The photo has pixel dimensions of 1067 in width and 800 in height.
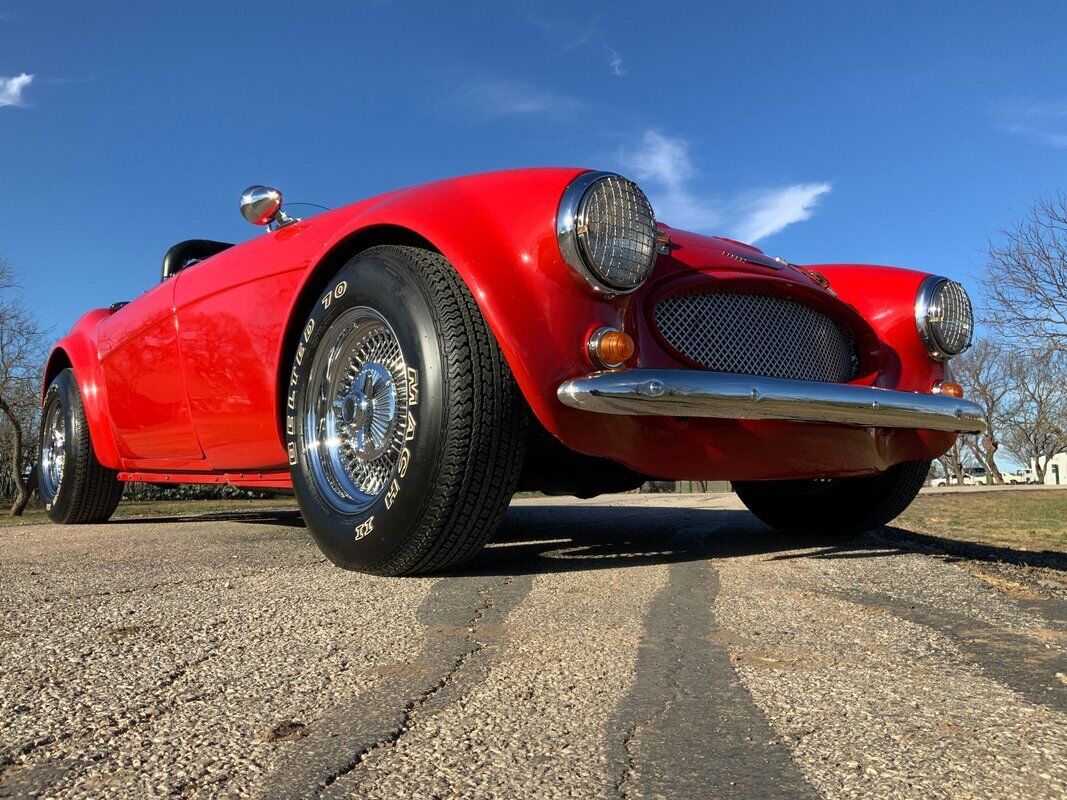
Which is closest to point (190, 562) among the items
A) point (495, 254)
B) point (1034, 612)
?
point (495, 254)

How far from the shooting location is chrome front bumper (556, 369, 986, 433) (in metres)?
1.95

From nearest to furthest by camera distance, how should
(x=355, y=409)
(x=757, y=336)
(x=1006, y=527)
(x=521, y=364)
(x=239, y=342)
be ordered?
(x=521, y=364) → (x=355, y=409) → (x=757, y=336) → (x=239, y=342) → (x=1006, y=527)

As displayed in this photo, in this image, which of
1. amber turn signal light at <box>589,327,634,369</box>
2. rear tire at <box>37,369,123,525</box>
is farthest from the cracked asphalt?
rear tire at <box>37,369,123,525</box>

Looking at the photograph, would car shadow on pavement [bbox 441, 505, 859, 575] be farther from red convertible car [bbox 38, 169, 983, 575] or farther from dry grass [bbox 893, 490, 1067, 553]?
dry grass [bbox 893, 490, 1067, 553]

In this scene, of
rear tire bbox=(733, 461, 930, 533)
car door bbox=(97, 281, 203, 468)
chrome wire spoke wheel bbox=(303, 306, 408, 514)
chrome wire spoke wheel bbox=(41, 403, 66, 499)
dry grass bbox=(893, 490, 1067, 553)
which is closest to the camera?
chrome wire spoke wheel bbox=(303, 306, 408, 514)

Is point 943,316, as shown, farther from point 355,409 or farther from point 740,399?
point 355,409

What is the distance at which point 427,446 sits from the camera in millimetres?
2066

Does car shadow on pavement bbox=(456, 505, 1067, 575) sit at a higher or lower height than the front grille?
lower

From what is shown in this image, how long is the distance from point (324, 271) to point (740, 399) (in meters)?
1.45

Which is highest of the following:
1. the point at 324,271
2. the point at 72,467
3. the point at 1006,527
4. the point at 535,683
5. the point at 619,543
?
the point at 324,271

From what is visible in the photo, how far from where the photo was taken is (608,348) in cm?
203

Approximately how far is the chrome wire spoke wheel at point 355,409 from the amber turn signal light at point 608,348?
58cm

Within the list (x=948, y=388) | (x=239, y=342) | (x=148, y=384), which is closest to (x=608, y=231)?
(x=239, y=342)

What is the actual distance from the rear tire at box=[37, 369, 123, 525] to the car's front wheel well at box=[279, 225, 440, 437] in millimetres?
2513
